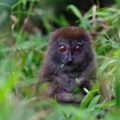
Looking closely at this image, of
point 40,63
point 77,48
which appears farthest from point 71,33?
point 40,63

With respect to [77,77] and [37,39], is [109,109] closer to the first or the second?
[77,77]

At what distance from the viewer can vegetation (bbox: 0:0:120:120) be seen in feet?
16.1

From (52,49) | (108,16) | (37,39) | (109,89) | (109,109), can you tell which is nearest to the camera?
(109,109)

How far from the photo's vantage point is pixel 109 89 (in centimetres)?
642

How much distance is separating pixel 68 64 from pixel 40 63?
1.25 meters

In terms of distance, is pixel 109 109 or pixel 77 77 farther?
pixel 77 77

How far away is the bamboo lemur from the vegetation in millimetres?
162

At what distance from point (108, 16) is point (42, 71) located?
0.89 metres

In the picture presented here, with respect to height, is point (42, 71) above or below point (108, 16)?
below

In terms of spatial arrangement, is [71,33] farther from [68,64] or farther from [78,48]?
[68,64]

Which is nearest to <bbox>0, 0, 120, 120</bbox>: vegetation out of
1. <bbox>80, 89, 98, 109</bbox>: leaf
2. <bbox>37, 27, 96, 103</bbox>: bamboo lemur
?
<bbox>80, 89, 98, 109</bbox>: leaf

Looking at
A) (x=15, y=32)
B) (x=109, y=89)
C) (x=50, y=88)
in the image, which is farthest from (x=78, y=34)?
(x=15, y=32)

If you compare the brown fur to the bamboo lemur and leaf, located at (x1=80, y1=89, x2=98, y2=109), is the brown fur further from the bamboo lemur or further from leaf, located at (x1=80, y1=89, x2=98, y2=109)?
leaf, located at (x1=80, y1=89, x2=98, y2=109)

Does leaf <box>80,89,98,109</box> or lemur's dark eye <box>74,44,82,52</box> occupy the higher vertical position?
leaf <box>80,89,98,109</box>
